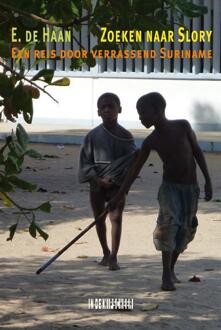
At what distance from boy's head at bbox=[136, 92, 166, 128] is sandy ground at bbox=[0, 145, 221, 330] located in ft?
3.74

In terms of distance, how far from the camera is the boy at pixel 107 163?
8.16m

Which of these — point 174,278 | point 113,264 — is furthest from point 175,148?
point 113,264

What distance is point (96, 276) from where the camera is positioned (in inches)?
307

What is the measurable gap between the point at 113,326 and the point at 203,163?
163 cm

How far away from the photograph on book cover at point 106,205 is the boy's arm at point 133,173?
0.01 metres

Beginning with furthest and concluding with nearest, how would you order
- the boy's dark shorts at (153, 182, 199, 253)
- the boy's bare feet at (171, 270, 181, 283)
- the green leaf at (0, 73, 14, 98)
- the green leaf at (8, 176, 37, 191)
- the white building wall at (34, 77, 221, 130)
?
1. the white building wall at (34, 77, 221, 130)
2. the boy's bare feet at (171, 270, 181, 283)
3. the boy's dark shorts at (153, 182, 199, 253)
4. the green leaf at (8, 176, 37, 191)
5. the green leaf at (0, 73, 14, 98)

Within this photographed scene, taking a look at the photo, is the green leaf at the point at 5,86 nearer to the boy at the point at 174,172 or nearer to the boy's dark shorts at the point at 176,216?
the boy at the point at 174,172

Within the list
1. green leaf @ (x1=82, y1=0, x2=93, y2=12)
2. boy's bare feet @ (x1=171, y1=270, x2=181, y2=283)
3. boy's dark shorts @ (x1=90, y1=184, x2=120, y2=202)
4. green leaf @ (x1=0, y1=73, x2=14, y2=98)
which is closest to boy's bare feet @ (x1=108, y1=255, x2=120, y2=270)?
boy's dark shorts @ (x1=90, y1=184, x2=120, y2=202)

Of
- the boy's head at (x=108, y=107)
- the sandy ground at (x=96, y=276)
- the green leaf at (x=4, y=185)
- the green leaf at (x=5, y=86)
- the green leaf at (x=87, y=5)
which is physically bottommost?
the sandy ground at (x=96, y=276)

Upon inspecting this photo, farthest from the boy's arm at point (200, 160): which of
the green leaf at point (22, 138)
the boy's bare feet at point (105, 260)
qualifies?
the green leaf at point (22, 138)

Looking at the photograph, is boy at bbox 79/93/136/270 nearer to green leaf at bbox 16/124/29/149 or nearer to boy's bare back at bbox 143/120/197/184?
boy's bare back at bbox 143/120/197/184

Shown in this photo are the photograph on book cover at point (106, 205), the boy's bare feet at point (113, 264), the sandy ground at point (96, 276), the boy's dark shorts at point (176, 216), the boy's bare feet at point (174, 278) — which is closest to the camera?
the photograph on book cover at point (106, 205)

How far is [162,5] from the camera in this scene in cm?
466

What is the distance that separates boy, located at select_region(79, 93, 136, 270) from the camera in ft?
26.8
